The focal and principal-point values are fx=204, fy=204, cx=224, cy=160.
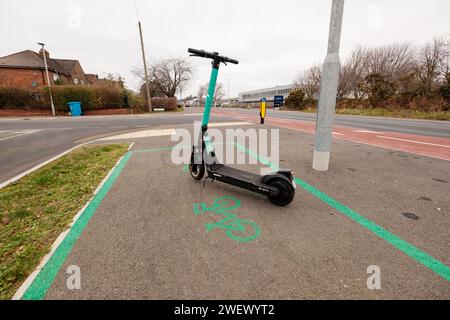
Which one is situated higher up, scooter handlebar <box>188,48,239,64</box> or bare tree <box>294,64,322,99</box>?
bare tree <box>294,64,322,99</box>

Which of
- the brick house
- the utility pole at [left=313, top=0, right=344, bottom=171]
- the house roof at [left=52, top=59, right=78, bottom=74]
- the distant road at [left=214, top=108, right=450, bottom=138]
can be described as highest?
the house roof at [left=52, top=59, right=78, bottom=74]

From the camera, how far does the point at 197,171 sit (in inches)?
149

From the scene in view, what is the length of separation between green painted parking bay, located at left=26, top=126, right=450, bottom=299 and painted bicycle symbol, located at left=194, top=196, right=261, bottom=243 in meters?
0.03

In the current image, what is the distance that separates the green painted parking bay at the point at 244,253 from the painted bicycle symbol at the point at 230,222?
3 centimetres

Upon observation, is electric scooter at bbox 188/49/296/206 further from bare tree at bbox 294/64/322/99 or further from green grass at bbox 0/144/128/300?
bare tree at bbox 294/64/322/99

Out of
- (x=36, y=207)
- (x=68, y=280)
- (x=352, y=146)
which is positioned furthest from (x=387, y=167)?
(x=36, y=207)

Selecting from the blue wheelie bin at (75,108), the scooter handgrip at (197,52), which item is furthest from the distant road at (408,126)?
the blue wheelie bin at (75,108)

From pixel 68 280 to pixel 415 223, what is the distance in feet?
11.9

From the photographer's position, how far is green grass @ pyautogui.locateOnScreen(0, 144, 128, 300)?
6.07 ft

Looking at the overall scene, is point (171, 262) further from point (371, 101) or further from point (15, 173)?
point (371, 101)

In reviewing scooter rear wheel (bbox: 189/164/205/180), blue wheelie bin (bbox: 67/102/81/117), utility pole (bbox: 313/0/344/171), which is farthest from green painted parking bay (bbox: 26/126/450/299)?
blue wheelie bin (bbox: 67/102/81/117)

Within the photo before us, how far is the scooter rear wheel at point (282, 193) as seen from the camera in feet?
8.95

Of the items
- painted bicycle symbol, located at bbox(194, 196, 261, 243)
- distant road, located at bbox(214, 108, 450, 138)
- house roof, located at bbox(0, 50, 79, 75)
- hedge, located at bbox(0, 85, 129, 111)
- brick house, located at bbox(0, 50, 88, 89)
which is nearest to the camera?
painted bicycle symbol, located at bbox(194, 196, 261, 243)

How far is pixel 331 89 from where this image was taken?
12.7ft
